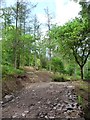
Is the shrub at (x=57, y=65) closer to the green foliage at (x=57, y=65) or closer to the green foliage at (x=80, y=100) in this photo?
the green foliage at (x=57, y=65)

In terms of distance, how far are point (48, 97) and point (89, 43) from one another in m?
9.18

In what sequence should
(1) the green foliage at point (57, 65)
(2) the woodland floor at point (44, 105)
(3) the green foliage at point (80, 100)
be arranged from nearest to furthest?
1. (2) the woodland floor at point (44, 105)
2. (3) the green foliage at point (80, 100)
3. (1) the green foliage at point (57, 65)

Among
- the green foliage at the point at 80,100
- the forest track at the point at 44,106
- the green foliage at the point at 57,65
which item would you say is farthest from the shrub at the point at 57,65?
the green foliage at the point at 80,100

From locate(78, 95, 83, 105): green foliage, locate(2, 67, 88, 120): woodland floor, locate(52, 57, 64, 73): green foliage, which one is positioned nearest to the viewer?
locate(2, 67, 88, 120): woodland floor

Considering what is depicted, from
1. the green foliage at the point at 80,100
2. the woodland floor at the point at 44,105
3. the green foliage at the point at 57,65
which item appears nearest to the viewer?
the woodland floor at the point at 44,105

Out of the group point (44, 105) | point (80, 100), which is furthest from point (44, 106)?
point (80, 100)

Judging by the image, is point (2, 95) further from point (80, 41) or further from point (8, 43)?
point (80, 41)

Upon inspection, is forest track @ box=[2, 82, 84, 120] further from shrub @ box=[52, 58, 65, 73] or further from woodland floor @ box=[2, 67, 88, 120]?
shrub @ box=[52, 58, 65, 73]

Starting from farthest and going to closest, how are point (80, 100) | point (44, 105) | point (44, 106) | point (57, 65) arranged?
point (57, 65) → point (80, 100) → point (44, 105) → point (44, 106)

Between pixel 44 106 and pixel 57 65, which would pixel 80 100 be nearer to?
pixel 44 106

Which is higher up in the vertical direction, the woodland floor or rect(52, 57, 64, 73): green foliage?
rect(52, 57, 64, 73): green foliage

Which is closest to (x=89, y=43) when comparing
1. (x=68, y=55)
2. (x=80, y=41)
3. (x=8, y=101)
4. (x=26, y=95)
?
(x=80, y=41)

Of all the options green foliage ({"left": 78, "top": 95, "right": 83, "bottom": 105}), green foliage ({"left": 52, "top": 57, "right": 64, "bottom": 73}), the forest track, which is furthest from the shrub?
green foliage ({"left": 78, "top": 95, "right": 83, "bottom": 105})

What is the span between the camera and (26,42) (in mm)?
20844
